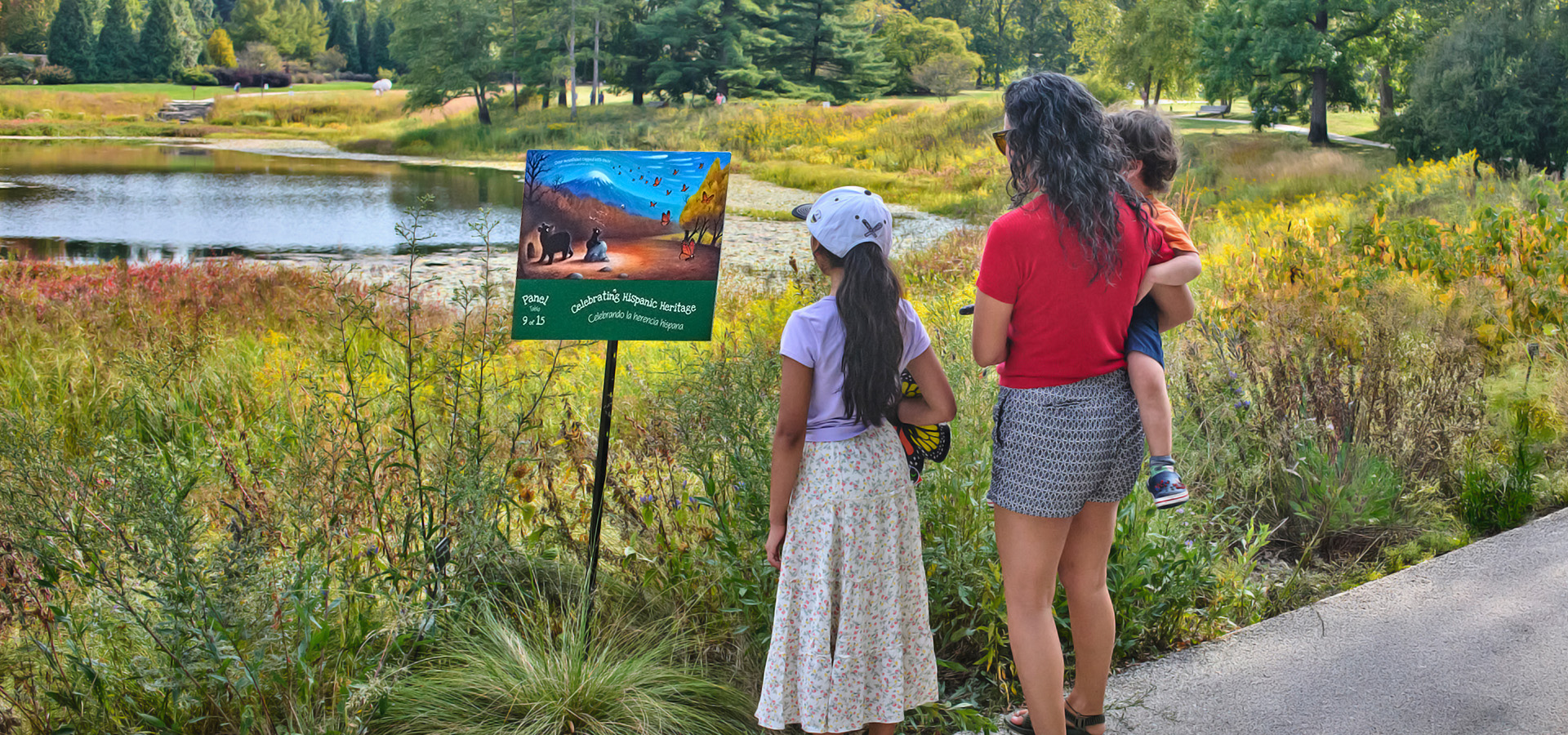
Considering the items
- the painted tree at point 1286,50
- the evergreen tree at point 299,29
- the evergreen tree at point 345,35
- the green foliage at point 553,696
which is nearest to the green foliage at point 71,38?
the evergreen tree at point 299,29

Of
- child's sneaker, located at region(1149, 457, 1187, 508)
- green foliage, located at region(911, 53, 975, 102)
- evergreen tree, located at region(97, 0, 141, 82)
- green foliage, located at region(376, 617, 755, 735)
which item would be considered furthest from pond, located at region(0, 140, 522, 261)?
green foliage, located at region(911, 53, 975, 102)

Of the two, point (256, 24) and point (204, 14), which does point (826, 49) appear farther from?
point (204, 14)

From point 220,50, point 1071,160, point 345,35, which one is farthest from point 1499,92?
point 345,35

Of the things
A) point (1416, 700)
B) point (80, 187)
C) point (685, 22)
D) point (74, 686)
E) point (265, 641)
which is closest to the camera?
point (265, 641)

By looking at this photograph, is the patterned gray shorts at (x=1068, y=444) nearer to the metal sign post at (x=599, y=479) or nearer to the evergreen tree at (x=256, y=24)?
Result: the metal sign post at (x=599, y=479)

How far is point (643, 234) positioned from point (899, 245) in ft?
38.9

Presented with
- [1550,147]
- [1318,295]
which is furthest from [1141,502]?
[1550,147]

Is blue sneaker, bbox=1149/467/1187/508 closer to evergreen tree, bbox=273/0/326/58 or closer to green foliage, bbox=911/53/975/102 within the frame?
green foliage, bbox=911/53/975/102

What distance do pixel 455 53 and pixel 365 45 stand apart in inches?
1238

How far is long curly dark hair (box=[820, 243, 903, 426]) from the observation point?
88.5 inches

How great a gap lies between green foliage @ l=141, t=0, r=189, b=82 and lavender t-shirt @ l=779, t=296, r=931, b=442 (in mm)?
75954

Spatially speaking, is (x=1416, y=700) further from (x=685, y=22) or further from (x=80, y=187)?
(x=685, y=22)

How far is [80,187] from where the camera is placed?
29828mm

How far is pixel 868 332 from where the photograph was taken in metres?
2.25
